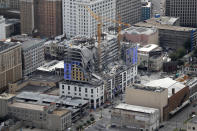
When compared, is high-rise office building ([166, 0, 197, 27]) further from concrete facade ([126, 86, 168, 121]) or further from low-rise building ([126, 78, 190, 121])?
concrete facade ([126, 86, 168, 121])

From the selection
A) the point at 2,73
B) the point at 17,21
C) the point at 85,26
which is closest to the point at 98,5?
the point at 85,26

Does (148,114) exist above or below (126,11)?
below

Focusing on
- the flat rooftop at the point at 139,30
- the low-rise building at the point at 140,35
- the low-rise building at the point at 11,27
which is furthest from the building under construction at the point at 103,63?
the low-rise building at the point at 11,27

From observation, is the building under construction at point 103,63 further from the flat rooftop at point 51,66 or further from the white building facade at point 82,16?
the white building facade at point 82,16

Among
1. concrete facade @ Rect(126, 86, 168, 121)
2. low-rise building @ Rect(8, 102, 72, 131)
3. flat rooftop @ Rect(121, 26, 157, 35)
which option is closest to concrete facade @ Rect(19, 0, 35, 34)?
flat rooftop @ Rect(121, 26, 157, 35)

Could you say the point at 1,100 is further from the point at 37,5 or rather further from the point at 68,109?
the point at 37,5

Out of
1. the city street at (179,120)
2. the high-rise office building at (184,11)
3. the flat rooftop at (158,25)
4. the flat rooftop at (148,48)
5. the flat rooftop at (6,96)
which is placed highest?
the high-rise office building at (184,11)
